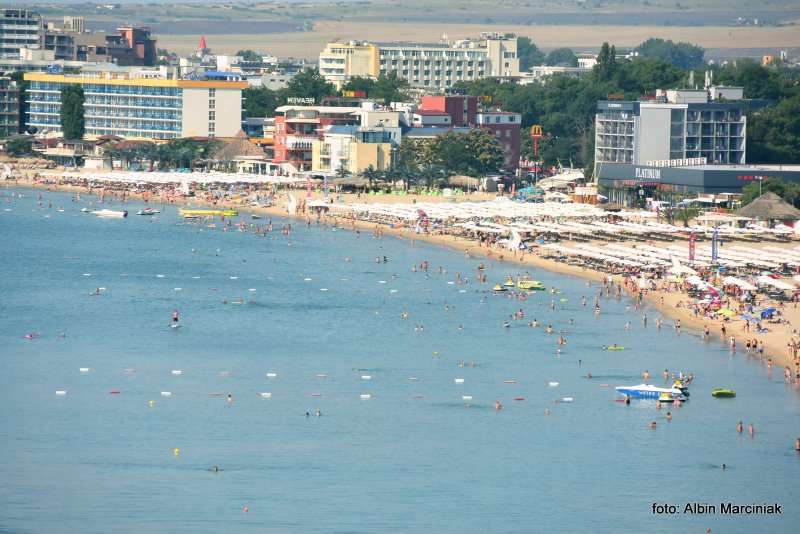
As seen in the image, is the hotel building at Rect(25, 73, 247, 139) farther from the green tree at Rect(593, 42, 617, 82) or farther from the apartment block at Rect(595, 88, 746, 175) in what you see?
the apartment block at Rect(595, 88, 746, 175)

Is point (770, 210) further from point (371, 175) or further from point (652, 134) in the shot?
point (371, 175)

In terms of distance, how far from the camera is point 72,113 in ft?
546

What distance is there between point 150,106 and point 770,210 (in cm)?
7703

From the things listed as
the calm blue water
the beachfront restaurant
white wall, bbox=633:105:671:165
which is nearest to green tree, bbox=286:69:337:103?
white wall, bbox=633:105:671:165

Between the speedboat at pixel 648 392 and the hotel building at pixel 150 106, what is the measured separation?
Answer: 107 meters

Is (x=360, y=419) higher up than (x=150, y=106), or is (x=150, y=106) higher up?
(x=150, y=106)

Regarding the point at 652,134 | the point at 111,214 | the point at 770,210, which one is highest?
the point at 652,134

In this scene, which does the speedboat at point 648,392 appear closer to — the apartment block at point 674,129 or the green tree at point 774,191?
the green tree at point 774,191

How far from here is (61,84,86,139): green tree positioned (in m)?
166

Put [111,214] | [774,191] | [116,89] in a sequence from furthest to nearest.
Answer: [116,89]
[111,214]
[774,191]

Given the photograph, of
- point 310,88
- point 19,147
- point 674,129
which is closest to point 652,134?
point 674,129

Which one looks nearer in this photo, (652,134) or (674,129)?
(674,129)

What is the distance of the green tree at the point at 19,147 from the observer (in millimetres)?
162625

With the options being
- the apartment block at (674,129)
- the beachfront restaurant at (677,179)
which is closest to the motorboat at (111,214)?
the beachfront restaurant at (677,179)
